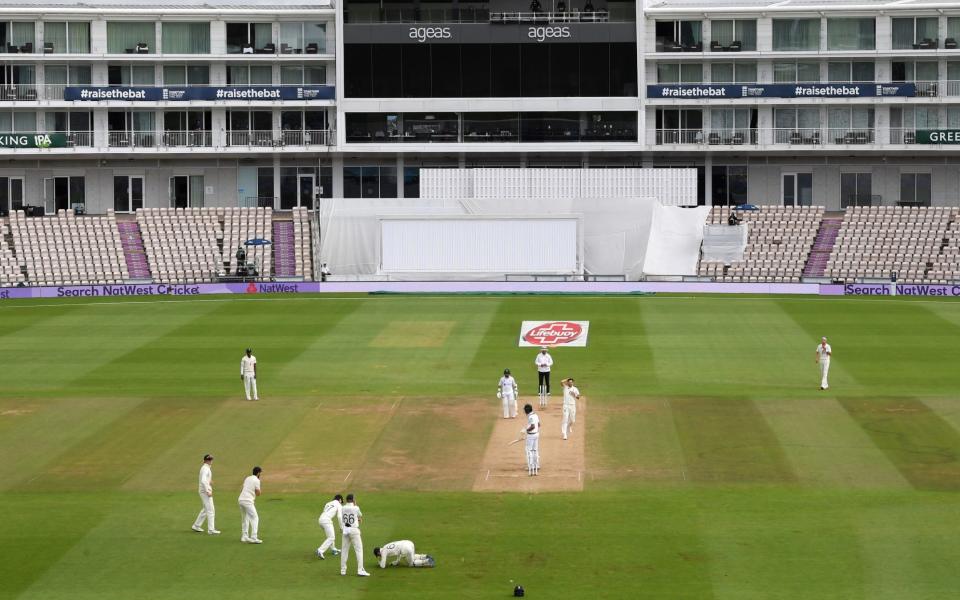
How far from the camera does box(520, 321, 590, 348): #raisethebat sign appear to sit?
57281 mm

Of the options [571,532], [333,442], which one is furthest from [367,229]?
[571,532]

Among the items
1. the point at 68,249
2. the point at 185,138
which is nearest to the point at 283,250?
the point at 68,249

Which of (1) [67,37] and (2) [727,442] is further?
(1) [67,37]

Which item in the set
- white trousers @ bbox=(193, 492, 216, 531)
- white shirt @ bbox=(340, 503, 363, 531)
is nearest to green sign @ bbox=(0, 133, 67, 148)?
white trousers @ bbox=(193, 492, 216, 531)

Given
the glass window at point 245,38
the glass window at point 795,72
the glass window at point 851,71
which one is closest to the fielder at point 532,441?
the glass window at point 795,72

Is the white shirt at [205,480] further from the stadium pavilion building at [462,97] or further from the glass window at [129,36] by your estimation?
the glass window at [129,36]

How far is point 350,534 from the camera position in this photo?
28.0 meters

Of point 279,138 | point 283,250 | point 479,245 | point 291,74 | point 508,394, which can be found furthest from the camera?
point 291,74

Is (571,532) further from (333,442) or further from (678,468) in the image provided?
(333,442)

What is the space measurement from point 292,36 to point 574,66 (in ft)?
54.5

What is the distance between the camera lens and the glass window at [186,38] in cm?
8619

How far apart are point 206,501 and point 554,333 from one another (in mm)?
29710

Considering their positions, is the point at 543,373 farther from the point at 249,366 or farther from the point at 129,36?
the point at 129,36

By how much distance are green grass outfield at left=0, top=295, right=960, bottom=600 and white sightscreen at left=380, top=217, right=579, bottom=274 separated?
11.2 meters
